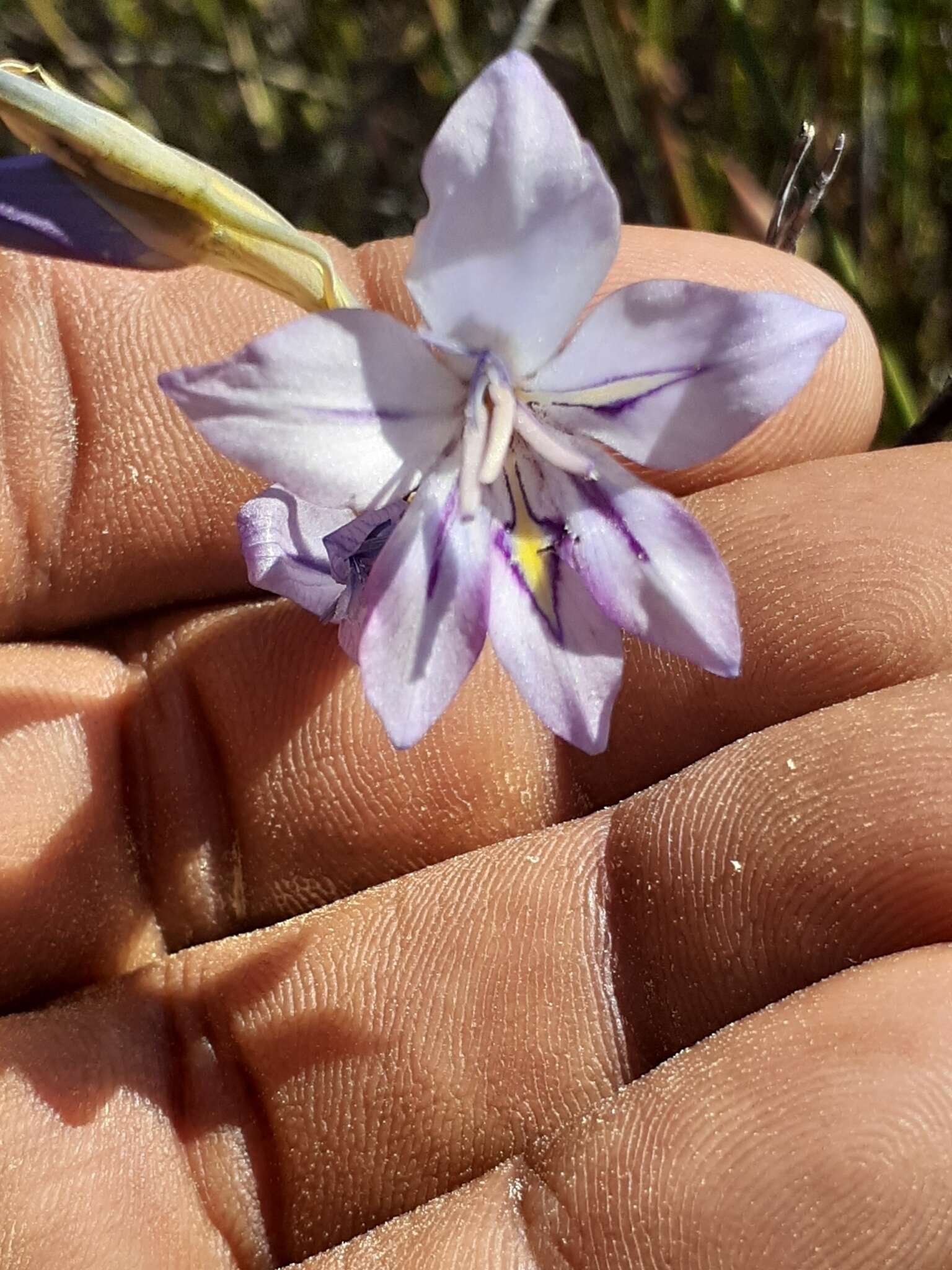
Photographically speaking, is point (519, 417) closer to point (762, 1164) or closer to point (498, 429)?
point (498, 429)

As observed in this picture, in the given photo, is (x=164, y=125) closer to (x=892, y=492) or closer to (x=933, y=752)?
(x=892, y=492)

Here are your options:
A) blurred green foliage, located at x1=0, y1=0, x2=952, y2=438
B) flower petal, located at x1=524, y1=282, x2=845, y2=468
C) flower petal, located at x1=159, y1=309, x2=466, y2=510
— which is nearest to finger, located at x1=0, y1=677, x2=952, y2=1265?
flower petal, located at x1=524, y1=282, x2=845, y2=468

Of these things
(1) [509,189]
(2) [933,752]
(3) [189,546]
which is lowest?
(2) [933,752]

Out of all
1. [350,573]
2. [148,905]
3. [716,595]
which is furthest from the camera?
[148,905]

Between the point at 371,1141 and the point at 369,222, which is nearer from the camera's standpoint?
the point at 371,1141

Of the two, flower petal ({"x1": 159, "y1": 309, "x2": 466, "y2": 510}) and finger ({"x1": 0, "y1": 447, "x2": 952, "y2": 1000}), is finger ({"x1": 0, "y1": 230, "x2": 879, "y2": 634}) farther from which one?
flower petal ({"x1": 159, "y1": 309, "x2": 466, "y2": 510})

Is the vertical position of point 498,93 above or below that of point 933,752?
above

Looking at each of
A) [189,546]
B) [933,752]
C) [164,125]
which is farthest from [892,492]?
[164,125]
